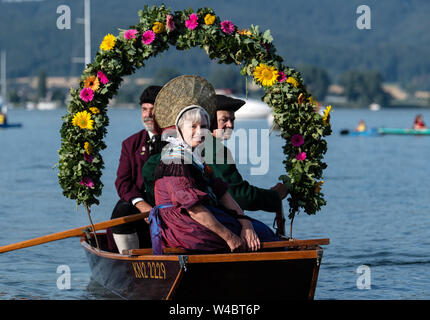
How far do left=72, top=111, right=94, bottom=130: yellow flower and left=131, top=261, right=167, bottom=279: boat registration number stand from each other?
169cm

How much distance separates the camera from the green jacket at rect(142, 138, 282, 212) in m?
8.99

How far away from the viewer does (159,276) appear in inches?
342

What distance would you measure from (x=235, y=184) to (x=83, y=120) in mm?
1918

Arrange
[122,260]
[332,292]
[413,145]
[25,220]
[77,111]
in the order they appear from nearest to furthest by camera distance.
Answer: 1. [122,260]
2. [77,111]
3. [332,292]
4. [25,220]
5. [413,145]

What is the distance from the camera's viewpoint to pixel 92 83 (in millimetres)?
9938

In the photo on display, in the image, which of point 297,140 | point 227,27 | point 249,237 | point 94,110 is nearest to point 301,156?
point 297,140

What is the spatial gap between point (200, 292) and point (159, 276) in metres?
0.43

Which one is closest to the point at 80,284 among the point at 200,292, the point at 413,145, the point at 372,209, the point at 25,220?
the point at 200,292

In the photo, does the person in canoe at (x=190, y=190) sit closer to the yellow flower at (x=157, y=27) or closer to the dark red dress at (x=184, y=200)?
the dark red dress at (x=184, y=200)

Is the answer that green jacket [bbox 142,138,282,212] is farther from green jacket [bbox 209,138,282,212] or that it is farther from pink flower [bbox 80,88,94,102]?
pink flower [bbox 80,88,94,102]

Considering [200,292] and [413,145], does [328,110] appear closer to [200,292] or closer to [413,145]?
[200,292]

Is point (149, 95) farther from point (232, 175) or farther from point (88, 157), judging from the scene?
point (232, 175)

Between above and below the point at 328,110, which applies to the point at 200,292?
below

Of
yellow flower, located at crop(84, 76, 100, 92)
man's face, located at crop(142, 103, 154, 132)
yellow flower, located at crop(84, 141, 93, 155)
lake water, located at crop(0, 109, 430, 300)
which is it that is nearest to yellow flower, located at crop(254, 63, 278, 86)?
man's face, located at crop(142, 103, 154, 132)
